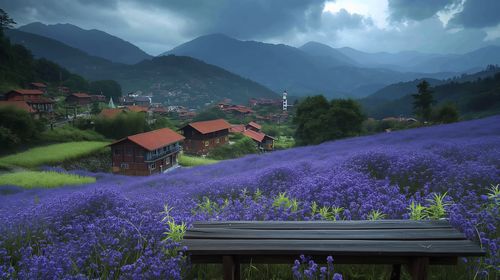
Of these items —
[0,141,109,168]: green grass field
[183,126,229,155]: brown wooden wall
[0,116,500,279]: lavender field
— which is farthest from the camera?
[183,126,229,155]: brown wooden wall

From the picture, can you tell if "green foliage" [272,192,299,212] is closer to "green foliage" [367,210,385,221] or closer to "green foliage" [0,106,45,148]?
"green foliage" [367,210,385,221]

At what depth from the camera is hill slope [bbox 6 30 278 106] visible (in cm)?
13926

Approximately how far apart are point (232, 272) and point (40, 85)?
56.2 m

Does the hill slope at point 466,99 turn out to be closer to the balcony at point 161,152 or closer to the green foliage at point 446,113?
the green foliage at point 446,113

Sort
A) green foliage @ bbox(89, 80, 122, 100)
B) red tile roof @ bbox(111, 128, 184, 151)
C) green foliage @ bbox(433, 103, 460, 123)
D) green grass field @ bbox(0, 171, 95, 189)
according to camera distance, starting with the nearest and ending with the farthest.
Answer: green grass field @ bbox(0, 171, 95, 189) < red tile roof @ bbox(111, 128, 184, 151) < green foliage @ bbox(433, 103, 460, 123) < green foliage @ bbox(89, 80, 122, 100)

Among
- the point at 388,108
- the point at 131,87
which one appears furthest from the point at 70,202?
the point at 131,87

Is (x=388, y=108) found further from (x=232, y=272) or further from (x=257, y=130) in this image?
(x=232, y=272)

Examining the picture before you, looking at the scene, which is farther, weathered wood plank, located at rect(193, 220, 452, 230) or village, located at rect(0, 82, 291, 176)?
village, located at rect(0, 82, 291, 176)

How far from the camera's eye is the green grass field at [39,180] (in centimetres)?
1603

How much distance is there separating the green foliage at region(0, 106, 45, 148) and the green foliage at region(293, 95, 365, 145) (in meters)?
25.5

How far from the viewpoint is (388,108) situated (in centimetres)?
10538

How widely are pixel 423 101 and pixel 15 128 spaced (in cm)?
3910

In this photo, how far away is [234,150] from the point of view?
39938 millimetres

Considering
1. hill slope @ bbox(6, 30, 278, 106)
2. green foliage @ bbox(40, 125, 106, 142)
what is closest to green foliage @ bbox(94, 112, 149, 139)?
green foliage @ bbox(40, 125, 106, 142)
